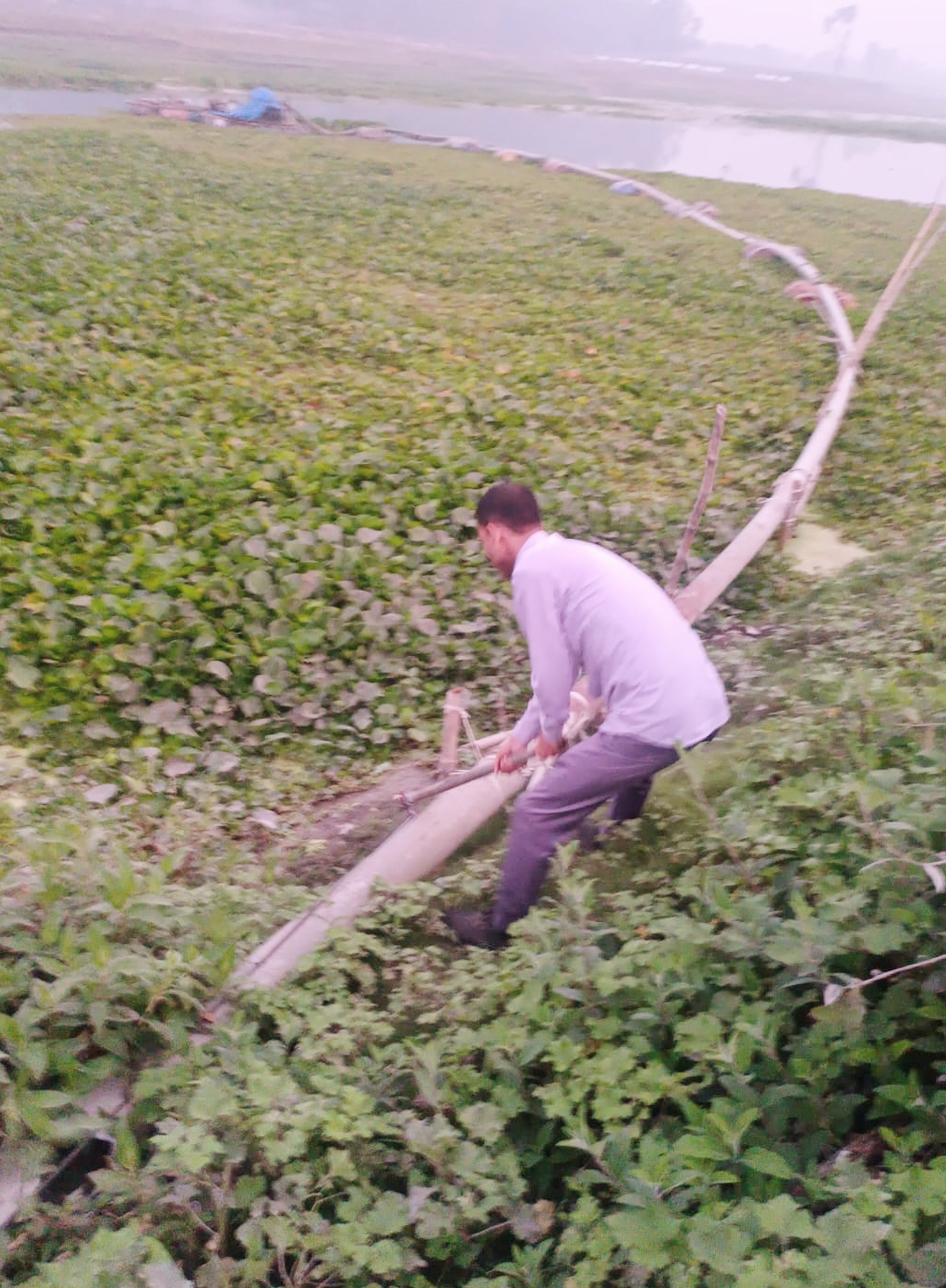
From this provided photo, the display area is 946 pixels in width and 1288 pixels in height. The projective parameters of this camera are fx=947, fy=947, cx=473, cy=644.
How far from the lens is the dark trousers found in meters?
2.82

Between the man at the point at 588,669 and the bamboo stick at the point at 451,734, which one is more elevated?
the man at the point at 588,669

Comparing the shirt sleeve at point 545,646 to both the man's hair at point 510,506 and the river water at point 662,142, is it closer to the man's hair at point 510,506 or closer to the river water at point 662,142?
the man's hair at point 510,506

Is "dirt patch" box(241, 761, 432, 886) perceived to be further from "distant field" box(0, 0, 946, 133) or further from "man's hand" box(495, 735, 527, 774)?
"distant field" box(0, 0, 946, 133)

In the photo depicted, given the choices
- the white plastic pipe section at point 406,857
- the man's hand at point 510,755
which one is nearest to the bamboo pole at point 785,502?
the white plastic pipe section at point 406,857

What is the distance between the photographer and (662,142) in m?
42.9

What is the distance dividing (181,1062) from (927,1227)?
1.58 metres

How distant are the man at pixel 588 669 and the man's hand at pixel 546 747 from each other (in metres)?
0.12

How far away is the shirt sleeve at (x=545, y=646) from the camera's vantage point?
280 cm

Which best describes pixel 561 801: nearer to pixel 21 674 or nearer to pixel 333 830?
pixel 333 830

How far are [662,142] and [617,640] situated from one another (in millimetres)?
46799

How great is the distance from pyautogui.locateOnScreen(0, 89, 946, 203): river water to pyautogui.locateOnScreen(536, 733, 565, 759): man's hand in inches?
959

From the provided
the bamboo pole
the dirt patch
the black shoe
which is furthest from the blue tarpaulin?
the black shoe

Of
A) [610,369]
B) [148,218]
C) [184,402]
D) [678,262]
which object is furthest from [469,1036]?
[678,262]

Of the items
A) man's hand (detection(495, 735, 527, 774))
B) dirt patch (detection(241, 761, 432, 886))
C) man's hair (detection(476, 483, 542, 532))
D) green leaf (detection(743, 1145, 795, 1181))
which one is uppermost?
man's hair (detection(476, 483, 542, 532))
